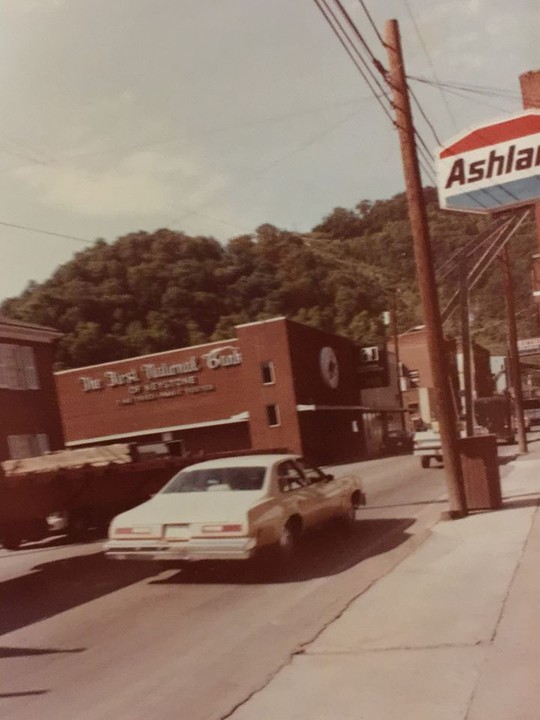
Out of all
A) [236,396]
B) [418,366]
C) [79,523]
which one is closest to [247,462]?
[79,523]

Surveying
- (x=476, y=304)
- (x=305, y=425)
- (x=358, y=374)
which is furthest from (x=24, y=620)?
(x=476, y=304)

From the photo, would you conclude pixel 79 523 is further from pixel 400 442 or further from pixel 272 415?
pixel 400 442

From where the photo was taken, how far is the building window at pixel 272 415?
43.3m

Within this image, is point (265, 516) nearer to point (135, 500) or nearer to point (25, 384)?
point (135, 500)

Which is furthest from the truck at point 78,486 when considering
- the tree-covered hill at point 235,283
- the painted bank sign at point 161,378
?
the tree-covered hill at point 235,283

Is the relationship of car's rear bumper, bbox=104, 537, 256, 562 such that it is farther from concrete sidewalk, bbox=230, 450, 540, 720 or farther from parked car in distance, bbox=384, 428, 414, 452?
parked car in distance, bbox=384, 428, 414, 452

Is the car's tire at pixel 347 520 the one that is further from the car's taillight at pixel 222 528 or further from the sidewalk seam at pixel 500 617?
the car's taillight at pixel 222 528

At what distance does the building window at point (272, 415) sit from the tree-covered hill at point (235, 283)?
43.5ft

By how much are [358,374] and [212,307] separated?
60.4 feet

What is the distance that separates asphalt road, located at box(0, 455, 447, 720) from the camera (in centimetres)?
591

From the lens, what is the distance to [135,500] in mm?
14039

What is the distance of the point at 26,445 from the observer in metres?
Answer: 28.8

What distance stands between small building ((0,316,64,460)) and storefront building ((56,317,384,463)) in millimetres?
13095

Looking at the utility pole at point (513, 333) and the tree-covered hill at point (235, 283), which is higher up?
the tree-covered hill at point (235, 283)
